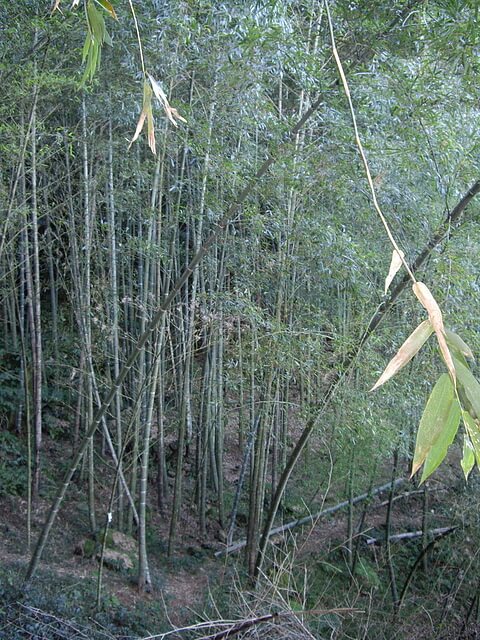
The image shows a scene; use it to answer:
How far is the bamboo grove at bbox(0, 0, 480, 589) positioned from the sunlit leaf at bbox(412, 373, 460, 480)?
2.57 meters

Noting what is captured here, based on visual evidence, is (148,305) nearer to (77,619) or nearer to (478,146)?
(77,619)

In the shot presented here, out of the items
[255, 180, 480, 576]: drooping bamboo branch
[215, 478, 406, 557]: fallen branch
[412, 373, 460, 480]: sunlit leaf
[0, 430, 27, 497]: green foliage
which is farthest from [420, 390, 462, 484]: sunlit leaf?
[0, 430, 27, 497]: green foliage

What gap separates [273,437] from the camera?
6.18 m

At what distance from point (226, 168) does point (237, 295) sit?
3.05ft

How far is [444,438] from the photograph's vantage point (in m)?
0.58

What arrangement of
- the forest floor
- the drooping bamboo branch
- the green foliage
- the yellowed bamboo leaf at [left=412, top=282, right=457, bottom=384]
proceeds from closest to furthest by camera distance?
the yellowed bamboo leaf at [left=412, top=282, right=457, bottom=384]
the drooping bamboo branch
the forest floor
the green foliage

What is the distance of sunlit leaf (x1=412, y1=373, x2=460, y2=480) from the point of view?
0.57m

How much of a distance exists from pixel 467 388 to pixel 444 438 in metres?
0.05

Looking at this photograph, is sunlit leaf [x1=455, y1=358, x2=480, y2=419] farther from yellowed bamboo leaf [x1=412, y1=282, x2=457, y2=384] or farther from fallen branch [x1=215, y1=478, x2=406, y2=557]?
fallen branch [x1=215, y1=478, x2=406, y2=557]

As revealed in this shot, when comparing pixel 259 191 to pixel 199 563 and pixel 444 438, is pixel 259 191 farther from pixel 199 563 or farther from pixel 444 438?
pixel 444 438

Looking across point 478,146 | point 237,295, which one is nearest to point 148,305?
point 237,295

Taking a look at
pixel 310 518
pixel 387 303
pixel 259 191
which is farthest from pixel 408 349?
pixel 310 518

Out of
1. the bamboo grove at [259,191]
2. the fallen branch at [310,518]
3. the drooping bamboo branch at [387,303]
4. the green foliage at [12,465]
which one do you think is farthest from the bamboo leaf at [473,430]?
the green foliage at [12,465]

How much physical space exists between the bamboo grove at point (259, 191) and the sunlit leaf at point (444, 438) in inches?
102
